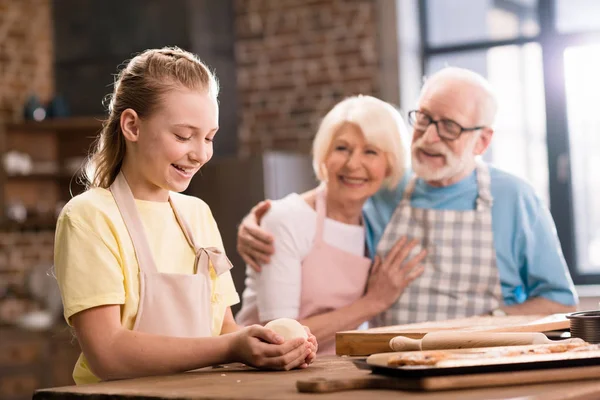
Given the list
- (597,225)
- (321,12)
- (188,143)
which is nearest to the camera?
(188,143)

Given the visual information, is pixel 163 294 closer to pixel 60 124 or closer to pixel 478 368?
pixel 478 368

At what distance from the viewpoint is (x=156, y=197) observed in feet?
6.57

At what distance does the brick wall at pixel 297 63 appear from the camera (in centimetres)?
638

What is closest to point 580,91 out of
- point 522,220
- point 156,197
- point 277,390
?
point 522,220

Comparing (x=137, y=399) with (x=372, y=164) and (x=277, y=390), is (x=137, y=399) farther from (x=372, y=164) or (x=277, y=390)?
(x=372, y=164)

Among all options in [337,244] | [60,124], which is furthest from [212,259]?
[60,124]

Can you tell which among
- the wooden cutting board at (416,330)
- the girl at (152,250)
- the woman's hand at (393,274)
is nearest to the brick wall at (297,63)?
the woman's hand at (393,274)

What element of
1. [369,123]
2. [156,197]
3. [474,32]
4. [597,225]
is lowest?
[597,225]

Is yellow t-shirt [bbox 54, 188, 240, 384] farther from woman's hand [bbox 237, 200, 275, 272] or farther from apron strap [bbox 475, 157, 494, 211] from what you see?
apron strap [bbox 475, 157, 494, 211]

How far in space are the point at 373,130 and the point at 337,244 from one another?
0.35 metres

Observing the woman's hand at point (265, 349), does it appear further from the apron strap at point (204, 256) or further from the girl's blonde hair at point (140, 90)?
the girl's blonde hair at point (140, 90)

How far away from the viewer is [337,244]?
2771mm

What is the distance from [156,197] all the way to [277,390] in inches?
26.8

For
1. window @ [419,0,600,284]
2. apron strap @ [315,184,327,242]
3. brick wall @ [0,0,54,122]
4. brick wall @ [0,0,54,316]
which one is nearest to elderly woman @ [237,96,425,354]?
apron strap @ [315,184,327,242]
